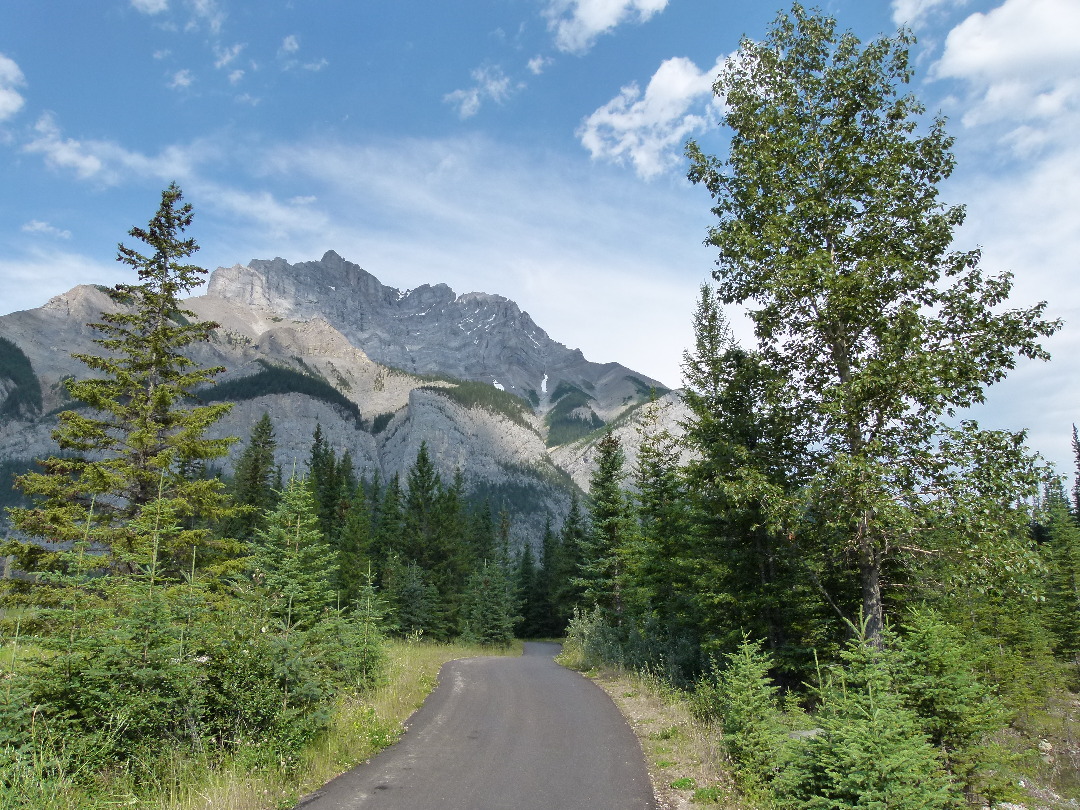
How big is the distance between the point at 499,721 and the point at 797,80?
1626cm

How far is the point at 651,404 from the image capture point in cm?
3150

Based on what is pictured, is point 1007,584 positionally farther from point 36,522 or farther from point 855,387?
point 36,522

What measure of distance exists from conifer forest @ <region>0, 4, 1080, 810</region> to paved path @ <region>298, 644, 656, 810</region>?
1422mm

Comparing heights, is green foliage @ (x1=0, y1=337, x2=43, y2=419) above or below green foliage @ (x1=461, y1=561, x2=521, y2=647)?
above

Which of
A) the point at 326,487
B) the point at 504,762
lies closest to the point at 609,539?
the point at 504,762

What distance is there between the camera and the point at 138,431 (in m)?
16.7

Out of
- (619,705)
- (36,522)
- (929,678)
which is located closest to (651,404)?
(619,705)

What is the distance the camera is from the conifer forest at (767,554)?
702 cm

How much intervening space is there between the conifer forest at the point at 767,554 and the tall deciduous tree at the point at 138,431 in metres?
0.10

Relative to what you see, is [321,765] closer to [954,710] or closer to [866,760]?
[866,760]

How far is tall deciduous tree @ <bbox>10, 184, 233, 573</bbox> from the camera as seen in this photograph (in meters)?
15.6

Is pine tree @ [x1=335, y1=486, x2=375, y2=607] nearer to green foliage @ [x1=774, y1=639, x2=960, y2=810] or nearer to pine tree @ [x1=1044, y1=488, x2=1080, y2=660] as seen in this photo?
green foliage @ [x1=774, y1=639, x2=960, y2=810]

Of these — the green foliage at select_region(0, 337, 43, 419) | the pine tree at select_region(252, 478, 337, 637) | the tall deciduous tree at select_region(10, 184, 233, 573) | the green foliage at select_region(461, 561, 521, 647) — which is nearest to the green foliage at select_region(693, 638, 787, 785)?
the pine tree at select_region(252, 478, 337, 637)

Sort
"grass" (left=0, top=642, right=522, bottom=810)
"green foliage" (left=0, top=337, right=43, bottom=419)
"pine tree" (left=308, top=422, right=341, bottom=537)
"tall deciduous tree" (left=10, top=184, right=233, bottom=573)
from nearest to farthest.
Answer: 1. "grass" (left=0, top=642, right=522, bottom=810)
2. "tall deciduous tree" (left=10, top=184, right=233, bottom=573)
3. "pine tree" (left=308, top=422, right=341, bottom=537)
4. "green foliage" (left=0, top=337, right=43, bottom=419)
